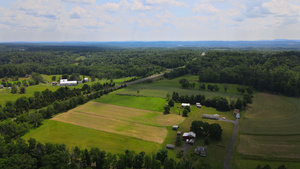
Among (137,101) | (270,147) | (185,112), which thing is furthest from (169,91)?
(270,147)

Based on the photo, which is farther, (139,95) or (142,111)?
(139,95)

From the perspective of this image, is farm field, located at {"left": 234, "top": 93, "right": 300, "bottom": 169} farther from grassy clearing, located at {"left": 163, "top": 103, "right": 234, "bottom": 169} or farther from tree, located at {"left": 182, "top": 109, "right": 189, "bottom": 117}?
tree, located at {"left": 182, "top": 109, "right": 189, "bottom": 117}

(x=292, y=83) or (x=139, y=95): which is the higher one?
(x=292, y=83)

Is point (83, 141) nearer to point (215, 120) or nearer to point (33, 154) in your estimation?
point (33, 154)

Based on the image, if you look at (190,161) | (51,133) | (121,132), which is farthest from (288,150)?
(51,133)

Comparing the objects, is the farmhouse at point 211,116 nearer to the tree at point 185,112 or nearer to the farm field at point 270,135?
the tree at point 185,112

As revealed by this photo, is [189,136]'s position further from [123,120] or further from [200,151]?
[123,120]
